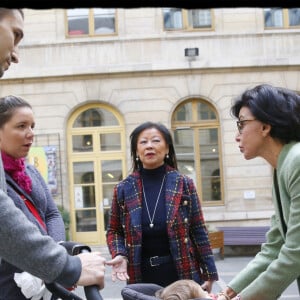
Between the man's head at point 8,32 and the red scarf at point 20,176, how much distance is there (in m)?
1.08

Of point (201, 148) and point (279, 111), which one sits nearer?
point (279, 111)

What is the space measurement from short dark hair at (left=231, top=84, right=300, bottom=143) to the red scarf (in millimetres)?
1192

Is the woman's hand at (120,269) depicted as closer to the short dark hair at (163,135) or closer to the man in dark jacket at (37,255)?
the short dark hair at (163,135)

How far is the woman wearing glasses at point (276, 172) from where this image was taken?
2.47m

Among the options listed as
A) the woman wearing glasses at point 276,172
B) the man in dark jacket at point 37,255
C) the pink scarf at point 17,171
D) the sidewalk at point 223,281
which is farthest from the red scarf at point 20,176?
the sidewalk at point 223,281

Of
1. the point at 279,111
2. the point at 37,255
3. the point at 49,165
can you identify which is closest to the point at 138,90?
the point at 49,165

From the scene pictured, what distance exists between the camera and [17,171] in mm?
3129

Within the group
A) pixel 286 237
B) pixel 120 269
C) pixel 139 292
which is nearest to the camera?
pixel 286 237

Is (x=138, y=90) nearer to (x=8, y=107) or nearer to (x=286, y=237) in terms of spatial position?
(x=8, y=107)

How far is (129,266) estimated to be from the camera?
4020 millimetres

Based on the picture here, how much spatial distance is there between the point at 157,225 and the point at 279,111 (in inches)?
62.0
